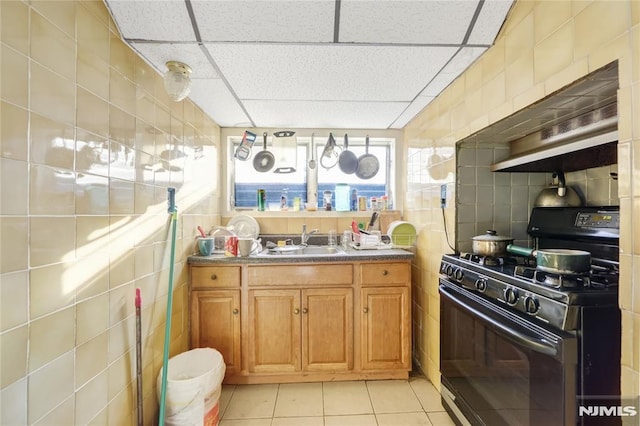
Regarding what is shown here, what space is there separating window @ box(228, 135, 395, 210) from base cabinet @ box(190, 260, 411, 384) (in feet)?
2.78

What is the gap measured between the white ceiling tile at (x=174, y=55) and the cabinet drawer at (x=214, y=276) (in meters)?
1.20

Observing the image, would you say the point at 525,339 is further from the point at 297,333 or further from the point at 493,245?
the point at 297,333

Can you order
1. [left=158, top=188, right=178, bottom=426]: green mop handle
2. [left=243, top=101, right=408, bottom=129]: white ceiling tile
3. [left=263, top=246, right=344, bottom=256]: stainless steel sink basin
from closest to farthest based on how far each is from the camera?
[left=158, top=188, right=178, bottom=426]: green mop handle
[left=243, top=101, right=408, bottom=129]: white ceiling tile
[left=263, top=246, right=344, bottom=256]: stainless steel sink basin

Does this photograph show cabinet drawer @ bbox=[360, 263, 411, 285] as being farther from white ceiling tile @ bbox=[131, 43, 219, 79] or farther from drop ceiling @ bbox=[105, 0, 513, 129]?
white ceiling tile @ bbox=[131, 43, 219, 79]

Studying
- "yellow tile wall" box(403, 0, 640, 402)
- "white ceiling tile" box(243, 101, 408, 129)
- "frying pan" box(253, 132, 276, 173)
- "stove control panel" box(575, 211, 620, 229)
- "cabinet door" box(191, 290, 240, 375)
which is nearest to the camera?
"yellow tile wall" box(403, 0, 640, 402)

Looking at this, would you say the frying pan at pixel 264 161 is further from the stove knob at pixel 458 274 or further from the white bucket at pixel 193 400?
the stove knob at pixel 458 274

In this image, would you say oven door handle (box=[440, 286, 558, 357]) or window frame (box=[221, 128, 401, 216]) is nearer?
oven door handle (box=[440, 286, 558, 357])

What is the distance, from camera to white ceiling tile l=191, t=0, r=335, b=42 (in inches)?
40.6

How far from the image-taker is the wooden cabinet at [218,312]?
5.93 feet

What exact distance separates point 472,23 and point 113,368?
2073 millimetres

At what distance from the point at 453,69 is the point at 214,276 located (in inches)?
74.8

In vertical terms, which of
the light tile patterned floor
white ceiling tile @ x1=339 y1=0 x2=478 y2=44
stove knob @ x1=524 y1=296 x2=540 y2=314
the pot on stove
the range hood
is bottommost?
the light tile patterned floor

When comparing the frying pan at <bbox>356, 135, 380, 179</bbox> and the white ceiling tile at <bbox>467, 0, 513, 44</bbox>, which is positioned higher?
the white ceiling tile at <bbox>467, 0, 513, 44</bbox>

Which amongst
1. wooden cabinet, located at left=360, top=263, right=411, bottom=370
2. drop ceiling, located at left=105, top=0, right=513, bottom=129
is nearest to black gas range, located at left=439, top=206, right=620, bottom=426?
wooden cabinet, located at left=360, top=263, right=411, bottom=370
